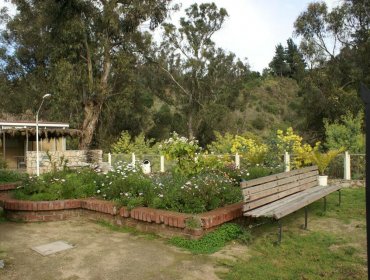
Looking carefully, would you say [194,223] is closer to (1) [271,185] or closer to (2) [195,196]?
(2) [195,196]

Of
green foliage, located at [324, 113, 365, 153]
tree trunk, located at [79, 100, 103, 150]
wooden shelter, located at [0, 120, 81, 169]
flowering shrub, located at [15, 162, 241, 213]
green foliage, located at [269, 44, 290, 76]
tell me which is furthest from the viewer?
green foliage, located at [269, 44, 290, 76]

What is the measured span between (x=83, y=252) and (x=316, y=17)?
25.6 meters

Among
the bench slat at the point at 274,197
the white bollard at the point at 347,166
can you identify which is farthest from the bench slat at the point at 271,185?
the white bollard at the point at 347,166

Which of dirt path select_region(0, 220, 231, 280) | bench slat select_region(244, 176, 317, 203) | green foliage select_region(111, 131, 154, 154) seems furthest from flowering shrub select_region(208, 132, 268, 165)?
dirt path select_region(0, 220, 231, 280)

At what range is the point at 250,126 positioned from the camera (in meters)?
43.1

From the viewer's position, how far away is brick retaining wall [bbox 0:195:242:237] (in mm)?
5320

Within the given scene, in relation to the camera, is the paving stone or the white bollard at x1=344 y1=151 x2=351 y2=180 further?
the white bollard at x1=344 y1=151 x2=351 y2=180

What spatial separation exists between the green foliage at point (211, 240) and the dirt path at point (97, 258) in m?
0.18

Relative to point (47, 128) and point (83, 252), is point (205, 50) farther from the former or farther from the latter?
point (83, 252)

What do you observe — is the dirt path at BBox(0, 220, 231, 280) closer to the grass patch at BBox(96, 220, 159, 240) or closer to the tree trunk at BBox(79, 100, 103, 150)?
the grass patch at BBox(96, 220, 159, 240)

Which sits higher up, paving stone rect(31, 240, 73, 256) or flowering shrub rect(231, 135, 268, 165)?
flowering shrub rect(231, 135, 268, 165)

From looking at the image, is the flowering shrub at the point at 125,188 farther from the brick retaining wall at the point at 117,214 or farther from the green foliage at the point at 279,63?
the green foliage at the point at 279,63

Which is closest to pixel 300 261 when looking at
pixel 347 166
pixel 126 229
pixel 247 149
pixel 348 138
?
pixel 126 229

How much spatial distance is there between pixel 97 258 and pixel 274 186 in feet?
10.4
